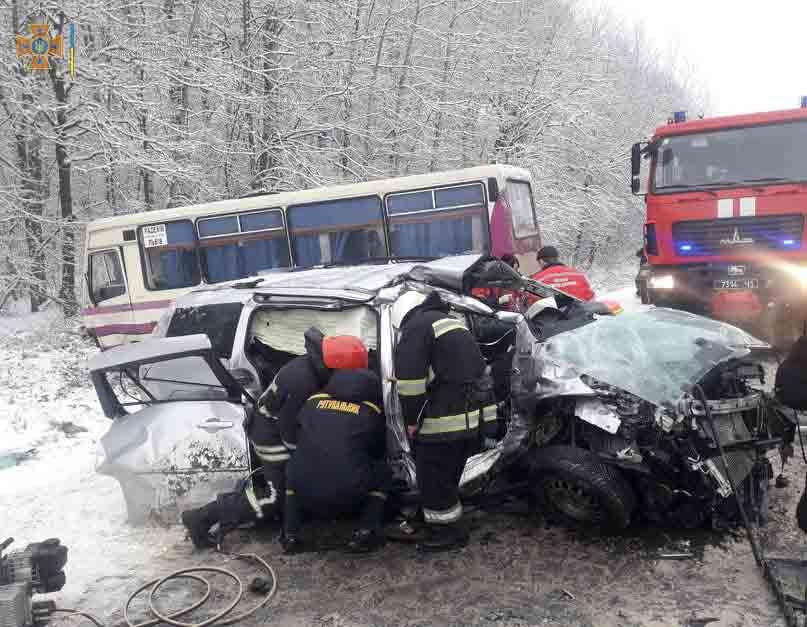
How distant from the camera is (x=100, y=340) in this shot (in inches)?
460

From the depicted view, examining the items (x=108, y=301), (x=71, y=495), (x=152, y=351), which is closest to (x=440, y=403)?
(x=152, y=351)

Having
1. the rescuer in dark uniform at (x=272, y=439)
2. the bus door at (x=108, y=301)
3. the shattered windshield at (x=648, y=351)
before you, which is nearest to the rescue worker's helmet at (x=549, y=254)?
the shattered windshield at (x=648, y=351)

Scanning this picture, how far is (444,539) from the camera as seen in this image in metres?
4.04

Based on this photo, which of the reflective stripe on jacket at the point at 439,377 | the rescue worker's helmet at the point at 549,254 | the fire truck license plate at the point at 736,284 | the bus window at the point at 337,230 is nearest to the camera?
the reflective stripe on jacket at the point at 439,377

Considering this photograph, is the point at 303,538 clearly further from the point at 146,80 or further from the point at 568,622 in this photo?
the point at 146,80

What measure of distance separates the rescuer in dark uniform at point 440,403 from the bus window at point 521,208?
21.1 ft

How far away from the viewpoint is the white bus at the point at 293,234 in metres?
9.95

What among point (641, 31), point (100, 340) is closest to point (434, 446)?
point (100, 340)

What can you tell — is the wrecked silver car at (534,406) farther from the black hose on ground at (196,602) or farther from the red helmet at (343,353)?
the black hose on ground at (196,602)

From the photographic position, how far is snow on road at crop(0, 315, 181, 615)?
13.5 ft

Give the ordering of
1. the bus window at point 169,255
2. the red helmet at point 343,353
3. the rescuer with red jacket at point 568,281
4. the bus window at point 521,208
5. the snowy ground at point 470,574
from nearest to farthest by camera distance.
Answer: the snowy ground at point 470,574 < the red helmet at point 343,353 < the rescuer with red jacket at point 568,281 < the bus window at point 521,208 < the bus window at point 169,255

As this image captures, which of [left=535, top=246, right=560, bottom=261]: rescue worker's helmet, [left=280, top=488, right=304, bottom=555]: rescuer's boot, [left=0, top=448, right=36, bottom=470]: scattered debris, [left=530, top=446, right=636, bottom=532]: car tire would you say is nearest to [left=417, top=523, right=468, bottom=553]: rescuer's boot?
[left=530, top=446, right=636, bottom=532]: car tire

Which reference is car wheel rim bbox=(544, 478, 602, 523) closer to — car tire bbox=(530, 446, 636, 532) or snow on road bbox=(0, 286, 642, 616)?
car tire bbox=(530, 446, 636, 532)

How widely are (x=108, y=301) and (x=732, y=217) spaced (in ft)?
32.3
